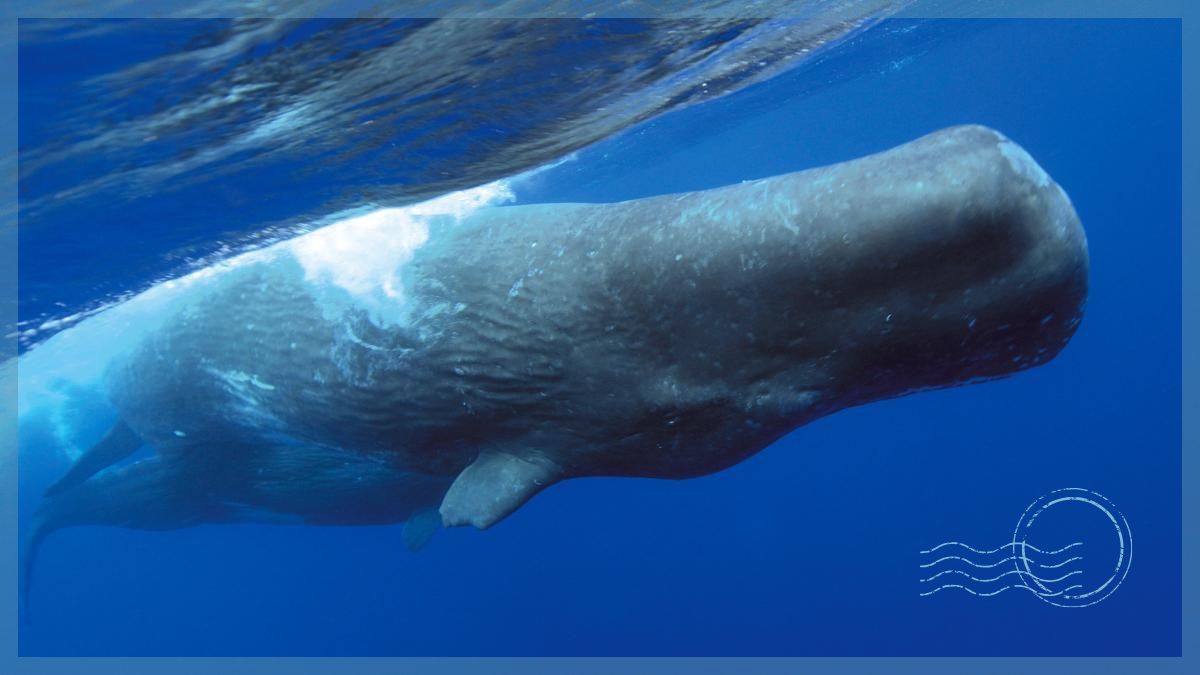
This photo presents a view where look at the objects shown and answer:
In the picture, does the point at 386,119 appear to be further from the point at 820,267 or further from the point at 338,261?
the point at 820,267

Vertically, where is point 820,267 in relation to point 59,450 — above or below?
above

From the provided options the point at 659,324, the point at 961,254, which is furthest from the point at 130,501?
the point at 961,254

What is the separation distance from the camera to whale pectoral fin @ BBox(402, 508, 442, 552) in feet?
35.4

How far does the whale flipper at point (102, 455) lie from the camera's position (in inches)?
504

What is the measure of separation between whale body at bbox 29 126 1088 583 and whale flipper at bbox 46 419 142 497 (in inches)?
248

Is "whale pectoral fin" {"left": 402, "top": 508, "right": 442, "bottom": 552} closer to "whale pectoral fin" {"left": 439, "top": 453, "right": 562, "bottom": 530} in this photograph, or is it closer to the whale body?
the whale body

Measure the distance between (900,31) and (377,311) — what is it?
65.4 ft

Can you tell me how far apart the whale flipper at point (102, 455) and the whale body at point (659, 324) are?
629 cm

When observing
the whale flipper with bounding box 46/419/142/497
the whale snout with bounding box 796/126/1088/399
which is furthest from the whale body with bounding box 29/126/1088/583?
the whale flipper with bounding box 46/419/142/497

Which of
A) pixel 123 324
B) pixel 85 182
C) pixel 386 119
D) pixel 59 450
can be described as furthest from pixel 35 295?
pixel 59 450

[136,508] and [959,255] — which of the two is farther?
[136,508]

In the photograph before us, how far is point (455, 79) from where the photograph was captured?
24.9 ft

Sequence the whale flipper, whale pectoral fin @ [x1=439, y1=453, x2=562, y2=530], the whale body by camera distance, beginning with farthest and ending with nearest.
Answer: the whale flipper, whale pectoral fin @ [x1=439, y1=453, x2=562, y2=530], the whale body

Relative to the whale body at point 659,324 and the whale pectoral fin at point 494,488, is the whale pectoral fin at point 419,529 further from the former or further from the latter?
the whale pectoral fin at point 494,488
